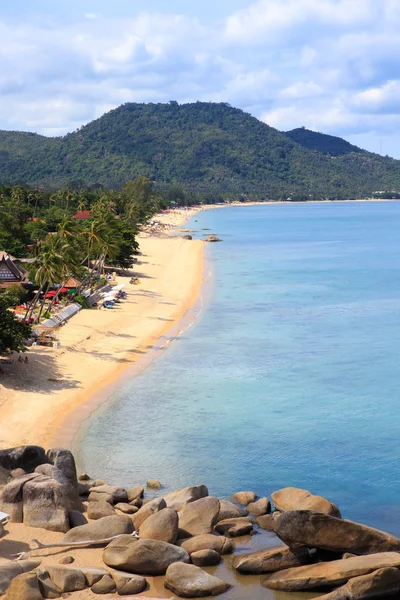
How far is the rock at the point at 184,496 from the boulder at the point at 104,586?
17.7ft

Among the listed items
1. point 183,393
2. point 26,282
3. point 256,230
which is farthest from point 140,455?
point 256,230

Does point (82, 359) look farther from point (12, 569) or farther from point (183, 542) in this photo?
point (12, 569)

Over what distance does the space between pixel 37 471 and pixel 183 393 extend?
16458 mm

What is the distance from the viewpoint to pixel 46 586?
1895 cm

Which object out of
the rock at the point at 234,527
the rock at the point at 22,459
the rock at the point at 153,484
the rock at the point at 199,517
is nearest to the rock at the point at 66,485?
the rock at the point at 22,459

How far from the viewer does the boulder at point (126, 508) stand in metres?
24.5

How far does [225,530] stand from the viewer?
2338cm

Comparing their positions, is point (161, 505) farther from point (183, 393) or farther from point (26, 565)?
point (183, 393)

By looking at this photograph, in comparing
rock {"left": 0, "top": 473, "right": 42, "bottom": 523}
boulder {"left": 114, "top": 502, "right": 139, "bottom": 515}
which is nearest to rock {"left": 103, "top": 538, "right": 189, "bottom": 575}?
rock {"left": 0, "top": 473, "right": 42, "bottom": 523}

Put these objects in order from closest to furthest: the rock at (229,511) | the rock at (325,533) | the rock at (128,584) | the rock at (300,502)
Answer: the rock at (128,584)
the rock at (325,533)
the rock at (300,502)
the rock at (229,511)

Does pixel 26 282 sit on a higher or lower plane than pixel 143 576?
higher

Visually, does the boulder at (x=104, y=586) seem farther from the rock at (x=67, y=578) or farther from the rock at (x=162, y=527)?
the rock at (x=162, y=527)

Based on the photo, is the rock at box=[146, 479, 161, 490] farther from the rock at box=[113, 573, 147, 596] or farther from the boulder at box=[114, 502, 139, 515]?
the rock at box=[113, 573, 147, 596]

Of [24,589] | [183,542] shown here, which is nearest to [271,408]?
[183,542]
